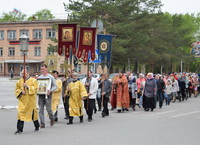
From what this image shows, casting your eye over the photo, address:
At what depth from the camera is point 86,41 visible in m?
17.8

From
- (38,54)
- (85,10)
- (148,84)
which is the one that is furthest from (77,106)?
(38,54)

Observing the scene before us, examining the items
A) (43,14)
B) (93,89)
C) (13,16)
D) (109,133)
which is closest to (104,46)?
(93,89)

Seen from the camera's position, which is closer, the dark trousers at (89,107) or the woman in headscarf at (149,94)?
the dark trousers at (89,107)

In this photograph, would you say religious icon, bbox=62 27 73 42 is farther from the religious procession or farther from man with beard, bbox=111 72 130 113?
man with beard, bbox=111 72 130 113

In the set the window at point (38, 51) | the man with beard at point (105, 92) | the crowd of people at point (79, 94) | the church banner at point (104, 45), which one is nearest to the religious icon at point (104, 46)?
the church banner at point (104, 45)

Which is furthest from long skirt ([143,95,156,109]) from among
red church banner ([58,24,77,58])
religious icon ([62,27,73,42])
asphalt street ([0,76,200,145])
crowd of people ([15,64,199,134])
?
religious icon ([62,27,73,42])

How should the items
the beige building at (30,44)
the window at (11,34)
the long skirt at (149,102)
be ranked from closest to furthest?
the long skirt at (149,102)
the beige building at (30,44)
the window at (11,34)

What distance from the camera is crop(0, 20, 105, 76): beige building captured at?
7156cm

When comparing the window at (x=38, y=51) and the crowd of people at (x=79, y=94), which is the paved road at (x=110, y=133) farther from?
the window at (x=38, y=51)

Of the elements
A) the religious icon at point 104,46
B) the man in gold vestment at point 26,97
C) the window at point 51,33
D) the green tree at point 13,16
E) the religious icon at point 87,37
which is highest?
the green tree at point 13,16

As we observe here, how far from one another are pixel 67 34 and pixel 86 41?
1.12 metres

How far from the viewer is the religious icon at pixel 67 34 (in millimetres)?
16875

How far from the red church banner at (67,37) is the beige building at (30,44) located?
51895 millimetres

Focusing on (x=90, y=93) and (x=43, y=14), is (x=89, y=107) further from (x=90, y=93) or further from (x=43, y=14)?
(x=43, y=14)
